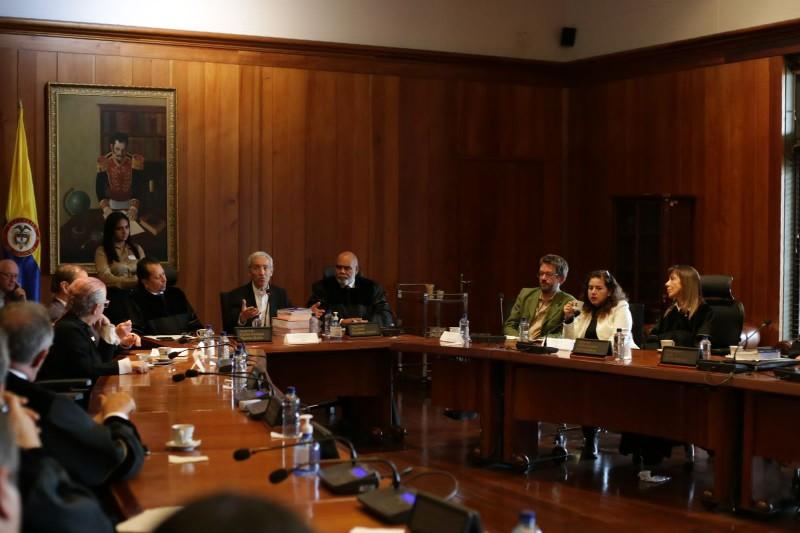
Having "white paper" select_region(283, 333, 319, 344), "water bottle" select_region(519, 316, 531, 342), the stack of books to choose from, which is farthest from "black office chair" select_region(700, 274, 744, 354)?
the stack of books

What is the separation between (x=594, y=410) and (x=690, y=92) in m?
4.24

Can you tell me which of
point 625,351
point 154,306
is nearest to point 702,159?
point 625,351

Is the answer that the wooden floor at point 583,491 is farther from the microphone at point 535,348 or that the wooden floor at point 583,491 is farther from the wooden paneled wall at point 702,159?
the wooden paneled wall at point 702,159

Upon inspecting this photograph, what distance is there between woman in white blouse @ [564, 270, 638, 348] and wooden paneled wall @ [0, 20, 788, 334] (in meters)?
2.44

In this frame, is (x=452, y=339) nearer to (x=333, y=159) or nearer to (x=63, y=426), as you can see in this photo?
(x=333, y=159)

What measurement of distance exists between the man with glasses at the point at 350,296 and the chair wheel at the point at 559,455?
186 cm

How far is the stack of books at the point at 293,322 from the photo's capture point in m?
6.68

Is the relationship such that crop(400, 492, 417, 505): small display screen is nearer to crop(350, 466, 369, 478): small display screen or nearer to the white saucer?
crop(350, 466, 369, 478): small display screen

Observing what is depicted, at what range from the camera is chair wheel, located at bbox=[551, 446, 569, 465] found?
6105 mm

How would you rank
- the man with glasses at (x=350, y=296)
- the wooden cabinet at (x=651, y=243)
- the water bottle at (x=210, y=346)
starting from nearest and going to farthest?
the water bottle at (x=210, y=346), the man with glasses at (x=350, y=296), the wooden cabinet at (x=651, y=243)

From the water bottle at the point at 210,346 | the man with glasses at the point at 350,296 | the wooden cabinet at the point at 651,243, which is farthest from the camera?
the wooden cabinet at the point at 651,243

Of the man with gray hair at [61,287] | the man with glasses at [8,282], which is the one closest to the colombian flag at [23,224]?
the man with glasses at [8,282]

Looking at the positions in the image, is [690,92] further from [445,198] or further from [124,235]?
[124,235]

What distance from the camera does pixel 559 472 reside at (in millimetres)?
5875
